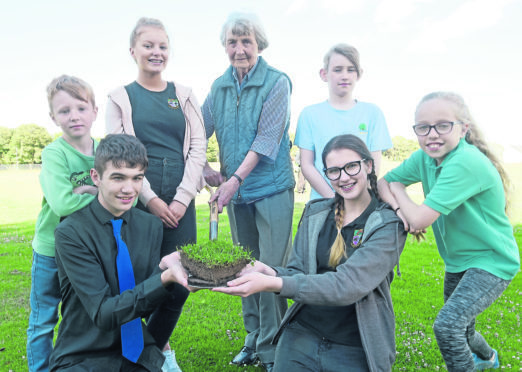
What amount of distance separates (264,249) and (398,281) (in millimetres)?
4423

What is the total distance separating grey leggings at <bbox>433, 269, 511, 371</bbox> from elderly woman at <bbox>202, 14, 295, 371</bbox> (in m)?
1.72

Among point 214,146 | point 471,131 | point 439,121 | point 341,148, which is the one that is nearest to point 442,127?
point 439,121

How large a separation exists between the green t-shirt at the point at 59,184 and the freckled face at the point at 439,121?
2795mm

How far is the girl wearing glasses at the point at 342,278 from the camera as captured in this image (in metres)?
3.00

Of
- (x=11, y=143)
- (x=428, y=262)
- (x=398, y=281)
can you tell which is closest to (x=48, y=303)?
(x=398, y=281)

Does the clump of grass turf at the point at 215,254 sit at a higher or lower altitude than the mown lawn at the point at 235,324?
higher

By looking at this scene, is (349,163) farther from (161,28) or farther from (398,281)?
(398,281)

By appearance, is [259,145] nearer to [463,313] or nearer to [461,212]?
[461,212]

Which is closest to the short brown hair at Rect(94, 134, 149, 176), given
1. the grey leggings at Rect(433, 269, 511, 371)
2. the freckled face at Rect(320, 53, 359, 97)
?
the freckled face at Rect(320, 53, 359, 97)

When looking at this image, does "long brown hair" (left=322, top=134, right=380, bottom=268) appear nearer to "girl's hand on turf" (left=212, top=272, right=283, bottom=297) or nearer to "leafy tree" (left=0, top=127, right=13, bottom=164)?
"girl's hand on turf" (left=212, top=272, right=283, bottom=297)

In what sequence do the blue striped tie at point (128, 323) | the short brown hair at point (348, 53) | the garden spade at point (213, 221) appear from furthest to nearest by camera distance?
the short brown hair at point (348, 53) < the garden spade at point (213, 221) < the blue striped tie at point (128, 323)

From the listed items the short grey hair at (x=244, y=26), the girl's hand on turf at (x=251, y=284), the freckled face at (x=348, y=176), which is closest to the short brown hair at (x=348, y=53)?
the short grey hair at (x=244, y=26)

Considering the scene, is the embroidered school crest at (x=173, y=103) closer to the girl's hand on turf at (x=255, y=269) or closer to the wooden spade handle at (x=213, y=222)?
the wooden spade handle at (x=213, y=222)

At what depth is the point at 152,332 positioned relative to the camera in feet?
13.1
